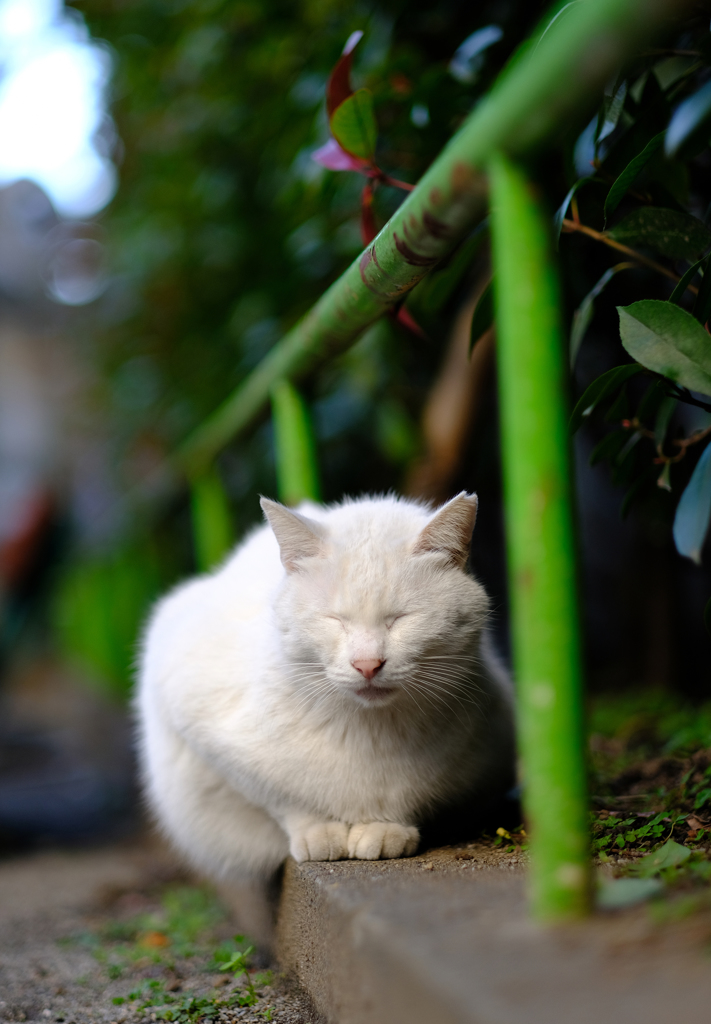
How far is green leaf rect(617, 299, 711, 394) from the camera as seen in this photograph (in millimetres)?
1192

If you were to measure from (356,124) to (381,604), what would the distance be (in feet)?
2.89

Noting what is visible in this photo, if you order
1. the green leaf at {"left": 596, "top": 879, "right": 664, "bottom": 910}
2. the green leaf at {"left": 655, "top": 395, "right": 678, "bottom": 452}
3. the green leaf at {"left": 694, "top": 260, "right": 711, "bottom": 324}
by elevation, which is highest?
the green leaf at {"left": 694, "top": 260, "right": 711, "bottom": 324}

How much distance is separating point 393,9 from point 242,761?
→ 1.99 m

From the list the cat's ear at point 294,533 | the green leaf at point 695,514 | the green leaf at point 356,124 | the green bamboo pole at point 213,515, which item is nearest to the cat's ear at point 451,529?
the cat's ear at point 294,533

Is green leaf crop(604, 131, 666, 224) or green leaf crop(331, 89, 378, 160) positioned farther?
green leaf crop(331, 89, 378, 160)

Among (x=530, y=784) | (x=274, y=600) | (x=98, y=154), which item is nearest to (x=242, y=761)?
(x=274, y=600)

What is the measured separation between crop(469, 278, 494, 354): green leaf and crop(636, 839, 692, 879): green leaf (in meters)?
0.91

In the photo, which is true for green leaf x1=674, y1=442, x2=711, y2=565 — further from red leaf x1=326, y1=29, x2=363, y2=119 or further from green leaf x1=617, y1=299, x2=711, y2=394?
red leaf x1=326, y1=29, x2=363, y2=119

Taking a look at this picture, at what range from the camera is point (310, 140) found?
7.85ft

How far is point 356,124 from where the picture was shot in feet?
5.04

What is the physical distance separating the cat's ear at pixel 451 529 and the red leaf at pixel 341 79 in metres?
0.76

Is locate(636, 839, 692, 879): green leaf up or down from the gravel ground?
up

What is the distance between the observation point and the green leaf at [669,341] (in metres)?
1.19

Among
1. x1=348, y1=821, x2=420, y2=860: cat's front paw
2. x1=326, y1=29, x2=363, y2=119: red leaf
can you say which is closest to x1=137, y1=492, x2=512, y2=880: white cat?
x1=348, y1=821, x2=420, y2=860: cat's front paw
